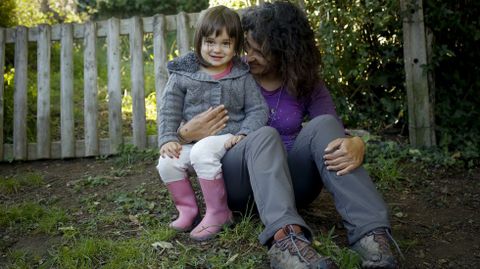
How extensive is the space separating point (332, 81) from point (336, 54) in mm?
233

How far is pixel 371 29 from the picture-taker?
4.70 meters

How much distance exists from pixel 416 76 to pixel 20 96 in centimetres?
347

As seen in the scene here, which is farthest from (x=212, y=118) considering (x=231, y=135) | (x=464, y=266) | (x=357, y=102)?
(x=357, y=102)

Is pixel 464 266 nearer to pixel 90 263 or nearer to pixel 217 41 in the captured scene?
pixel 217 41

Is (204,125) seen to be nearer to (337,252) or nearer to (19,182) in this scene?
(337,252)

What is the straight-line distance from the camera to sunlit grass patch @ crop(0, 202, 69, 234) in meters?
3.15

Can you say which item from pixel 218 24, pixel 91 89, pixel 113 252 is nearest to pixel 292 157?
pixel 218 24

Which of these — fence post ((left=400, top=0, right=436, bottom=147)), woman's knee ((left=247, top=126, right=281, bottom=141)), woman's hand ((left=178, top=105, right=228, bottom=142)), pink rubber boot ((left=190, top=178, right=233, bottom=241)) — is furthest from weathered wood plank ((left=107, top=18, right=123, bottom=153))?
woman's knee ((left=247, top=126, right=281, bottom=141))

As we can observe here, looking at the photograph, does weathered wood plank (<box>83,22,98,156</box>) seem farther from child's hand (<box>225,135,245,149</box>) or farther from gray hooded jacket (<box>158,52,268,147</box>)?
child's hand (<box>225,135,245,149</box>)

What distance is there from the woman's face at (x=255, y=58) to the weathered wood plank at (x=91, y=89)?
241 centimetres

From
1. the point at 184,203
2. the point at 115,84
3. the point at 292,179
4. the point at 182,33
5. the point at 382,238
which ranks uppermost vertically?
the point at 182,33

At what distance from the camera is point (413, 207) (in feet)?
11.3

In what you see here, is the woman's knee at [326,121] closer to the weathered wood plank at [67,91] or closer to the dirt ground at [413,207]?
the dirt ground at [413,207]

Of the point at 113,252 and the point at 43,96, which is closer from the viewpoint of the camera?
the point at 113,252
